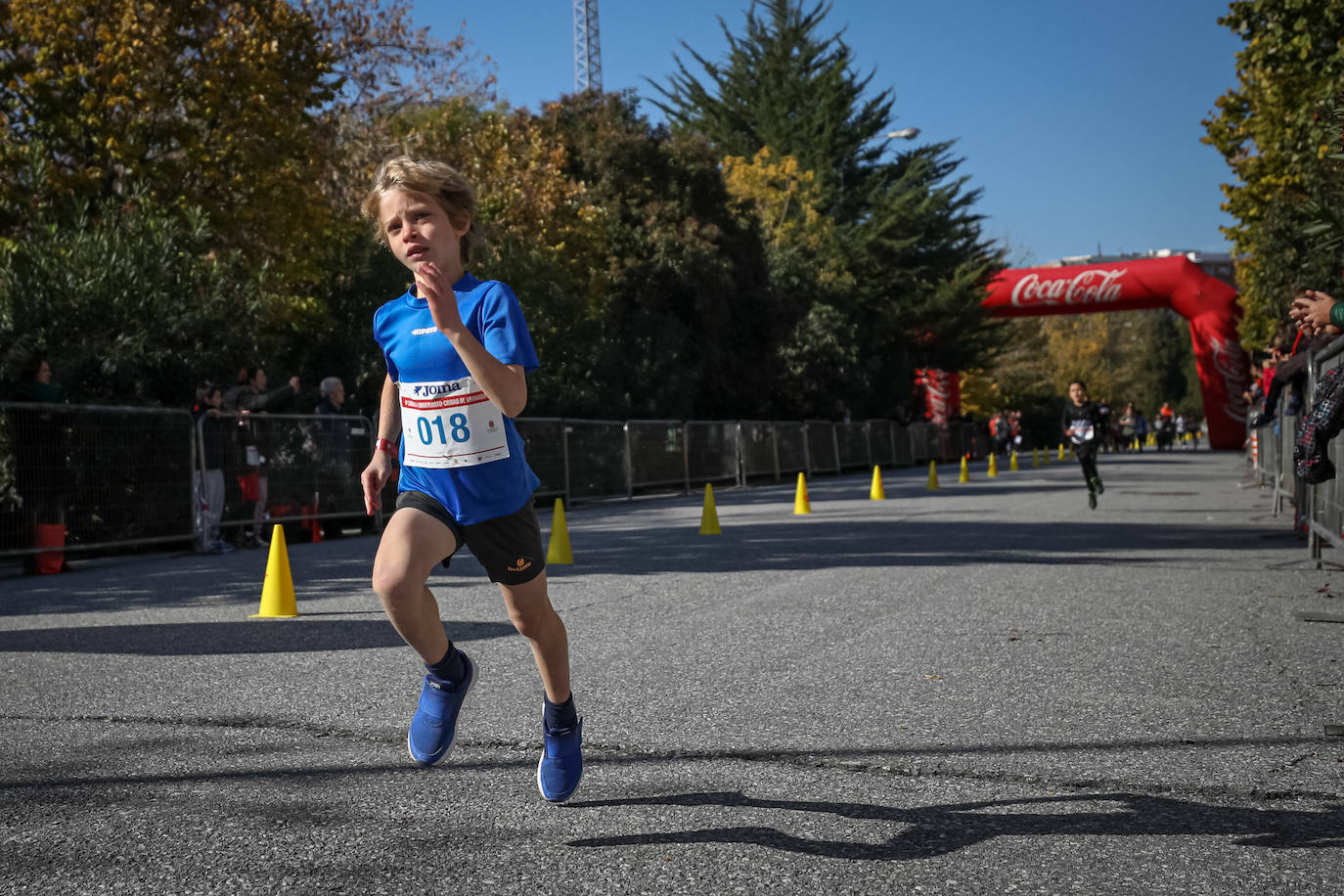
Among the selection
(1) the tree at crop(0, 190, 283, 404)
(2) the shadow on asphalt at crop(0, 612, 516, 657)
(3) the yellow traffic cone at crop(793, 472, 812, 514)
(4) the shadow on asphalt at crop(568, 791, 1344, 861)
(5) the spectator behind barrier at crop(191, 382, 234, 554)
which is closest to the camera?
(4) the shadow on asphalt at crop(568, 791, 1344, 861)

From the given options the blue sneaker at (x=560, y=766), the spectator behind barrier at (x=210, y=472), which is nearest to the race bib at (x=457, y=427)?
the blue sneaker at (x=560, y=766)

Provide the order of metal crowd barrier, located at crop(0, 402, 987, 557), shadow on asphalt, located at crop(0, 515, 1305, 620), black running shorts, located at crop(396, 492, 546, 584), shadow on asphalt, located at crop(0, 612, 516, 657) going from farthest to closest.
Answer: metal crowd barrier, located at crop(0, 402, 987, 557) < shadow on asphalt, located at crop(0, 515, 1305, 620) < shadow on asphalt, located at crop(0, 612, 516, 657) < black running shorts, located at crop(396, 492, 546, 584)

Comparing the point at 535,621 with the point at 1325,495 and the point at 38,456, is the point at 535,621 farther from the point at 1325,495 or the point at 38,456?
the point at 38,456

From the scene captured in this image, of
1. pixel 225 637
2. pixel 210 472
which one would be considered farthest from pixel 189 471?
pixel 225 637

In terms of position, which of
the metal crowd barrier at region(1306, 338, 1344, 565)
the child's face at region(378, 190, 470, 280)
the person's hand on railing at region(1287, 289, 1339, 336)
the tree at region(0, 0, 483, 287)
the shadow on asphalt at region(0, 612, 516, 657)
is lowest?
the shadow on asphalt at region(0, 612, 516, 657)

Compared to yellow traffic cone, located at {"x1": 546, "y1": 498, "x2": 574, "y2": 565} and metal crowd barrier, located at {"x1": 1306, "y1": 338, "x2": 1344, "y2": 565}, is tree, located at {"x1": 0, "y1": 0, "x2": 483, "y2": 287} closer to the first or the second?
yellow traffic cone, located at {"x1": 546, "y1": 498, "x2": 574, "y2": 565}

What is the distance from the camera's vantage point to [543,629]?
3824 millimetres

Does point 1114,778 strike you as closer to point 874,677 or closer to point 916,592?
point 874,677

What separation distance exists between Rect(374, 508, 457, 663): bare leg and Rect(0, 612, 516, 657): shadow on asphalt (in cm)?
352

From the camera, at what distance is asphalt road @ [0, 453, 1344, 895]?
3340 mm

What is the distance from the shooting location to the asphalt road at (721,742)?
3340 mm

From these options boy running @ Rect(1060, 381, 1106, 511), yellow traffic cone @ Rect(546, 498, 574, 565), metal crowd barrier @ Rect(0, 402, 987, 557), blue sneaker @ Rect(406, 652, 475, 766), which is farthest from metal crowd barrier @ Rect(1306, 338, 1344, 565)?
metal crowd barrier @ Rect(0, 402, 987, 557)

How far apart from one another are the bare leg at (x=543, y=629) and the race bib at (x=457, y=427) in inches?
14.8

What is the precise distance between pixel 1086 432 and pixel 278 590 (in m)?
13.5
